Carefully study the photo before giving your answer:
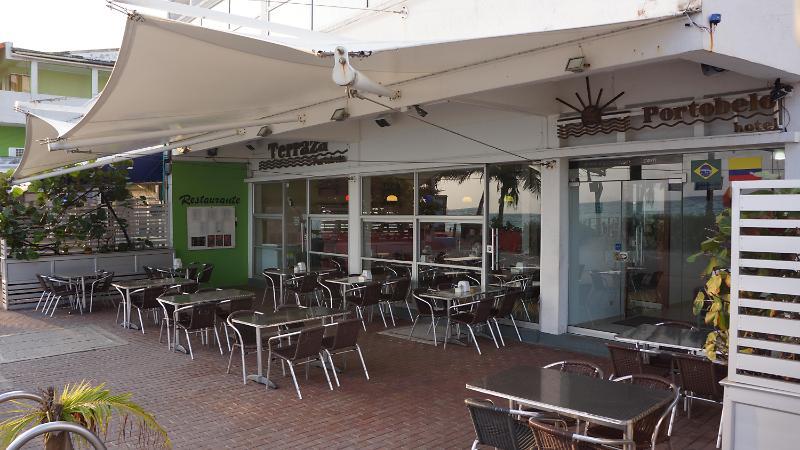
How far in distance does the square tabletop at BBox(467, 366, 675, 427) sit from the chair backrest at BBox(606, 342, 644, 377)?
1.22m

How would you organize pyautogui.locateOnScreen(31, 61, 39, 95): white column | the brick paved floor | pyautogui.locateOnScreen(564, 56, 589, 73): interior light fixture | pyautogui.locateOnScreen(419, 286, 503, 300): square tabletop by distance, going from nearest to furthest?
the brick paved floor < pyautogui.locateOnScreen(564, 56, 589, 73): interior light fixture < pyautogui.locateOnScreen(419, 286, 503, 300): square tabletop < pyautogui.locateOnScreen(31, 61, 39, 95): white column

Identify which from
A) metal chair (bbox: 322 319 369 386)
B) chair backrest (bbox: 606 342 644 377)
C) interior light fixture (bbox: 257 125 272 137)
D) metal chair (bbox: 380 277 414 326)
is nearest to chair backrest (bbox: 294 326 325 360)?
metal chair (bbox: 322 319 369 386)

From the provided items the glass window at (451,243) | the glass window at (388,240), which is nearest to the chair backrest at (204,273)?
the glass window at (388,240)

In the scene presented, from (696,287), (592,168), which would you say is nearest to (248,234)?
(592,168)

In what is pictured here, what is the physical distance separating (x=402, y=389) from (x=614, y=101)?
4.58 meters

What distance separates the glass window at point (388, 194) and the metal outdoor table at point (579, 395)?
7.00 m

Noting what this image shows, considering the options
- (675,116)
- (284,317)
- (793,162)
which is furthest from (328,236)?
(793,162)

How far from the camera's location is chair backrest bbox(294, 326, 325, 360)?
21.3 feet

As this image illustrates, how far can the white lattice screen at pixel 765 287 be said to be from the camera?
12.2 ft

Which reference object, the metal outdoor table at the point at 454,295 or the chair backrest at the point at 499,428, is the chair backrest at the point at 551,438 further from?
the metal outdoor table at the point at 454,295

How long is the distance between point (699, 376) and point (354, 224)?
8.27m

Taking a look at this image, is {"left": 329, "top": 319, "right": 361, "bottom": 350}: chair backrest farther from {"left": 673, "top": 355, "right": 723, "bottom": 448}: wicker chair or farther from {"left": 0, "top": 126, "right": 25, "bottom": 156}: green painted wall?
{"left": 0, "top": 126, "right": 25, "bottom": 156}: green painted wall

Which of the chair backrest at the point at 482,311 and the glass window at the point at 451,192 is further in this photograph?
the glass window at the point at 451,192

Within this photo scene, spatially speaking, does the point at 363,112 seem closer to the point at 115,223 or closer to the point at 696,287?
the point at 696,287
